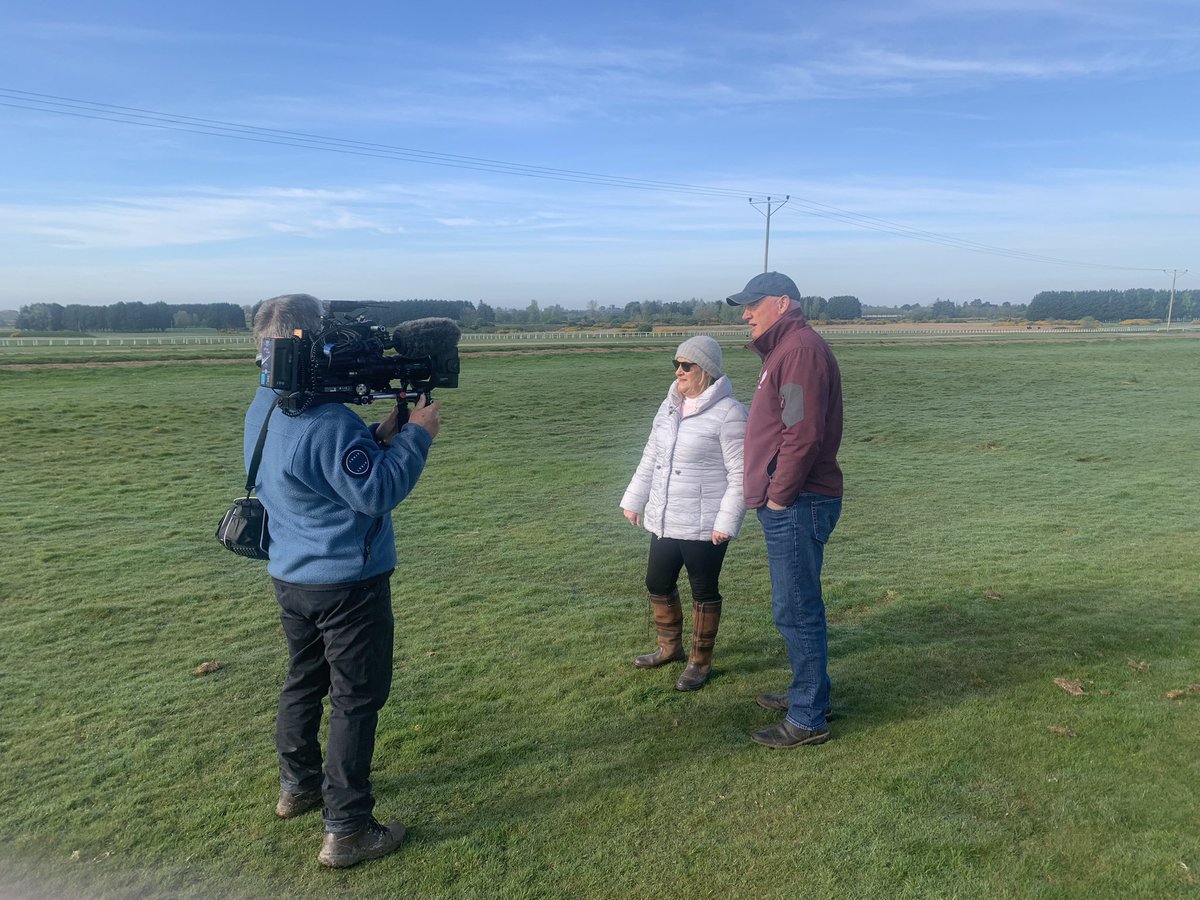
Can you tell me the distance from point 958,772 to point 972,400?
69.6 feet

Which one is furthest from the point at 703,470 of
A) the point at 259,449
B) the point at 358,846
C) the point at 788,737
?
the point at 358,846

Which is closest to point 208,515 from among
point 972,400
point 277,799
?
point 277,799

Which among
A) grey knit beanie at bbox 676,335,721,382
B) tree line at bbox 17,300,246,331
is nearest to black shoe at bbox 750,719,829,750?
grey knit beanie at bbox 676,335,721,382

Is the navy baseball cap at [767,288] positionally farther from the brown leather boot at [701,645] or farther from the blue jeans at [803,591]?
the brown leather boot at [701,645]

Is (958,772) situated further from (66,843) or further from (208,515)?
(208,515)

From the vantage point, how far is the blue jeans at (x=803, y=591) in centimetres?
401

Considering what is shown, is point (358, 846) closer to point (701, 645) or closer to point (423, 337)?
point (423, 337)

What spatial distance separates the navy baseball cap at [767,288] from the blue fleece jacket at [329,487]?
1.72m

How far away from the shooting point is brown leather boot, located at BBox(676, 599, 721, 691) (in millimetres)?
4812

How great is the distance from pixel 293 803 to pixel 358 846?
475 millimetres

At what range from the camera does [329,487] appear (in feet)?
10.3

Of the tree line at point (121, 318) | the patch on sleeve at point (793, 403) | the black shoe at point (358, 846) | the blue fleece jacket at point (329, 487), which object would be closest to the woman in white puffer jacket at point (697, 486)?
the patch on sleeve at point (793, 403)

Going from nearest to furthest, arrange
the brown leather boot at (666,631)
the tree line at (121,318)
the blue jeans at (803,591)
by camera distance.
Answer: the blue jeans at (803,591), the brown leather boot at (666,631), the tree line at (121,318)

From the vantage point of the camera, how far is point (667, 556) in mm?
4824
